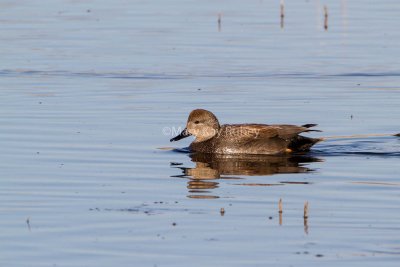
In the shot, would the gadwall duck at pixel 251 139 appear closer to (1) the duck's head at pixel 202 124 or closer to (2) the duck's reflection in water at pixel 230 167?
(1) the duck's head at pixel 202 124

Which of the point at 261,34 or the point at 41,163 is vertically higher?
the point at 261,34

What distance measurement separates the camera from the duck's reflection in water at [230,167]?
472 inches

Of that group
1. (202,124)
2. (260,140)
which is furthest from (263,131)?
(202,124)

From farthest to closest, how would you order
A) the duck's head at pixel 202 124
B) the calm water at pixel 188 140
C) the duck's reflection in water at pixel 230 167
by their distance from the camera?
the duck's head at pixel 202 124 < the duck's reflection in water at pixel 230 167 < the calm water at pixel 188 140

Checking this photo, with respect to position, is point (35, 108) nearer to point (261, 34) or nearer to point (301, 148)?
point (301, 148)

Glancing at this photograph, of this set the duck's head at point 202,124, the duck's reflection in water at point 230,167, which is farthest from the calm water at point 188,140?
the duck's head at point 202,124

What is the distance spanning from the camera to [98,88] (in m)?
18.8

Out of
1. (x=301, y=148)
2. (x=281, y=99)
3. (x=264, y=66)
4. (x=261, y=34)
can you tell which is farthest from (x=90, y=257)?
(x=261, y=34)

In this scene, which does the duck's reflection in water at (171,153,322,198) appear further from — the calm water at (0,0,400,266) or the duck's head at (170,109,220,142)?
the duck's head at (170,109,220,142)

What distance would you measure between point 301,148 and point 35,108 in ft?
14.4

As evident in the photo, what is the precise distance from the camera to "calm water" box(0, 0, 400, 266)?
9.01m

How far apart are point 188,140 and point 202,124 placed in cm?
150

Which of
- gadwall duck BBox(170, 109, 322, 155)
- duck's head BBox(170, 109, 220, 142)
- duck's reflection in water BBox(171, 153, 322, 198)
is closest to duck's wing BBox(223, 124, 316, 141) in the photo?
gadwall duck BBox(170, 109, 322, 155)

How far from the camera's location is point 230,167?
524 inches
